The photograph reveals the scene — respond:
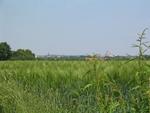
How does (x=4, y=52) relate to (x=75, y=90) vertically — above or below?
above

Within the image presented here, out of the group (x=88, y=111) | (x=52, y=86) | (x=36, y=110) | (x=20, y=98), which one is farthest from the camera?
(x=52, y=86)

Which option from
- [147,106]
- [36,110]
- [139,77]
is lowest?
[36,110]

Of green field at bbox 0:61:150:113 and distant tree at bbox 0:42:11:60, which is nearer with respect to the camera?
green field at bbox 0:61:150:113

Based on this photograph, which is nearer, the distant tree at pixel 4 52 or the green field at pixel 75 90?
the green field at pixel 75 90

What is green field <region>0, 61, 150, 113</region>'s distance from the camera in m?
3.78

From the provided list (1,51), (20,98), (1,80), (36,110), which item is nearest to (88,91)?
(36,110)

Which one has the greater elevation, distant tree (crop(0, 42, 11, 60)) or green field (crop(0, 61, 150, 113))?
distant tree (crop(0, 42, 11, 60))

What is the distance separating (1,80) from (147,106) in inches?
220

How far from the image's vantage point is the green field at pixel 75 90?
3.78 m

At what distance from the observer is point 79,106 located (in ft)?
18.3

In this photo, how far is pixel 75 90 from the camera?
658 cm

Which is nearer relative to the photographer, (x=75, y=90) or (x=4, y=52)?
(x=75, y=90)

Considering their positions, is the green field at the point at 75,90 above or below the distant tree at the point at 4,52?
below

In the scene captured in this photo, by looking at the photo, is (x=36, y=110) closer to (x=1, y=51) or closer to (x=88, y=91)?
(x=88, y=91)
